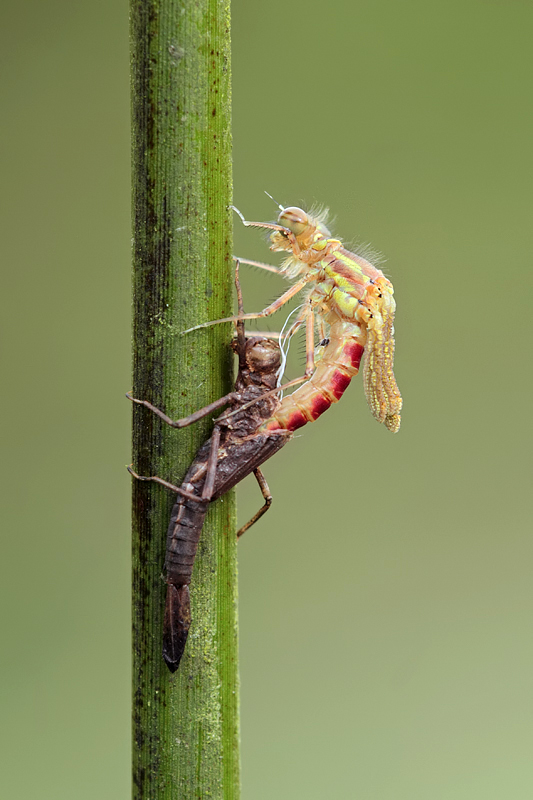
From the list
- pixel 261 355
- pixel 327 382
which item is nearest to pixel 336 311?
pixel 327 382

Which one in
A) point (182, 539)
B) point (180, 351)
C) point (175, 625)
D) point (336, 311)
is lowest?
point (175, 625)

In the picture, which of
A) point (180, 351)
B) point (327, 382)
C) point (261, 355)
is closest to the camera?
point (180, 351)

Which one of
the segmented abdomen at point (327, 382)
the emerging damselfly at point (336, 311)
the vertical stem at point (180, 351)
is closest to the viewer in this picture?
the vertical stem at point (180, 351)

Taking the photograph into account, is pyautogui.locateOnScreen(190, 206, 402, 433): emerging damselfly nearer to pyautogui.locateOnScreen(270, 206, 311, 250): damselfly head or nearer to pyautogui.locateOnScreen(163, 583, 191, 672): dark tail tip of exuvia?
pyautogui.locateOnScreen(270, 206, 311, 250): damselfly head

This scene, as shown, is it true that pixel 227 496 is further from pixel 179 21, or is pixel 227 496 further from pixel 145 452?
pixel 179 21

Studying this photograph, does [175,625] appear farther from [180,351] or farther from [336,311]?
[336,311]

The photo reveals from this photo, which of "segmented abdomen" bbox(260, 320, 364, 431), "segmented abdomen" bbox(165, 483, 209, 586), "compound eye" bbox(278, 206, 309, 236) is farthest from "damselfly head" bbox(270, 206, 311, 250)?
"segmented abdomen" bbox(165, 483, 209, 586)

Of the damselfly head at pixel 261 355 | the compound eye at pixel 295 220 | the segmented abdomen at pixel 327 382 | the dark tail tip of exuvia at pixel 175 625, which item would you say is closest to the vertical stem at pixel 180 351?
the dark tail tip of exuvia at pixel 175 625

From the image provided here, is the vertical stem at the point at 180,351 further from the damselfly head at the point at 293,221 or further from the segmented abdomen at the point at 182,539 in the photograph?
the damselfly head at the point at 293,221

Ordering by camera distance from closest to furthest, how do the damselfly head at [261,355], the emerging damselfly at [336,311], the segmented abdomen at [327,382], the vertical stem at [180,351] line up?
1. the vertical stem at [180,351]
2. the damselfly head at [261,355]
3. the segmented abdomen at [327,382]
4. the emerging damselfly at [336,311]
